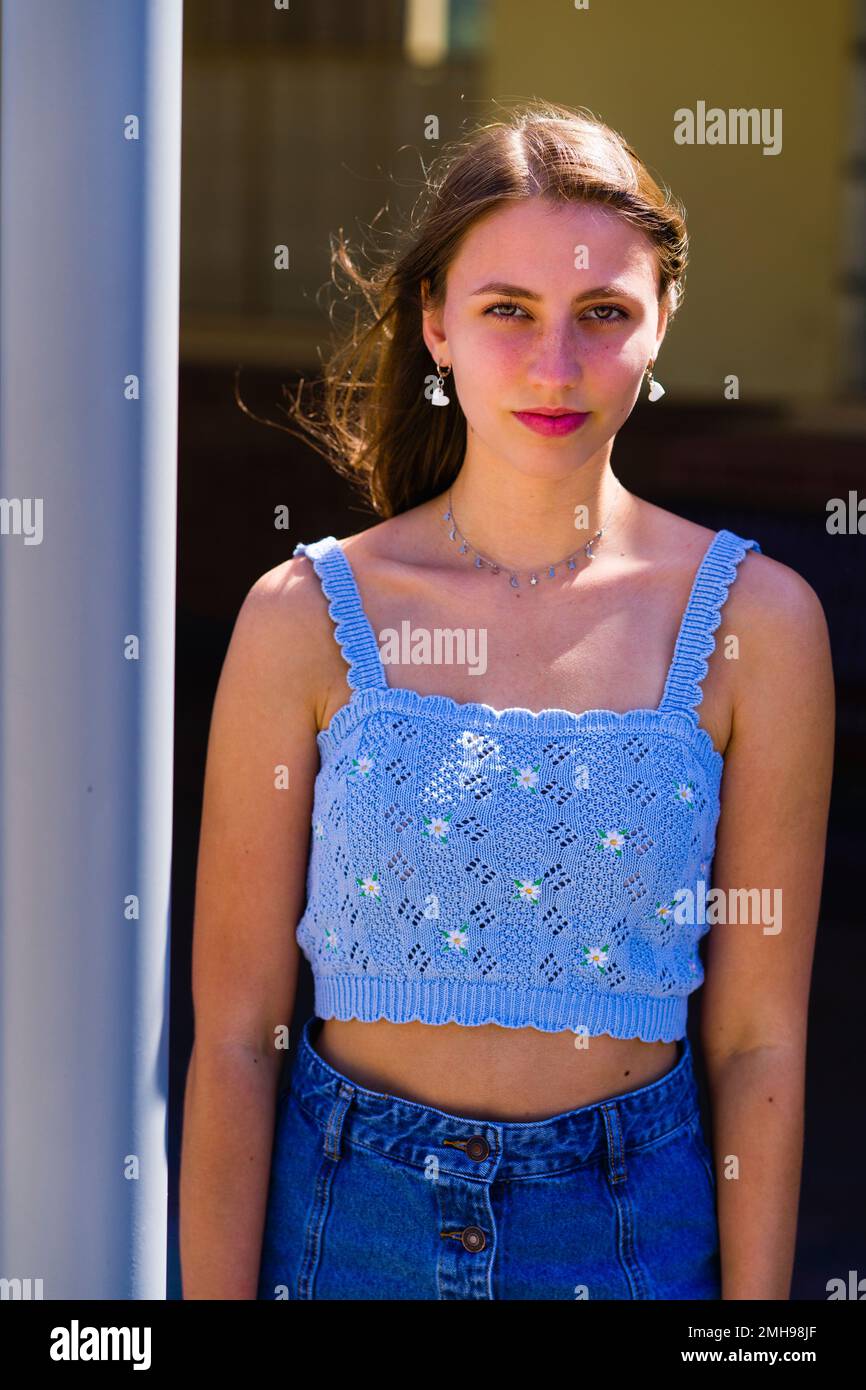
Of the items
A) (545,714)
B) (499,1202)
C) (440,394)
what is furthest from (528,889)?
(440,394)

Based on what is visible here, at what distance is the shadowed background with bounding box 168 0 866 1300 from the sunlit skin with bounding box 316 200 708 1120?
129 cm

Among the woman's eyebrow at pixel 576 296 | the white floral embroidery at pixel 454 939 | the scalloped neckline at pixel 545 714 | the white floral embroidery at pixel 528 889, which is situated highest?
the woman's eyebrow at pixel 576 296

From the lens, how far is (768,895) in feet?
5.00

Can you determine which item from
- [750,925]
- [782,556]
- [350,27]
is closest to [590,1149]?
[750,925]

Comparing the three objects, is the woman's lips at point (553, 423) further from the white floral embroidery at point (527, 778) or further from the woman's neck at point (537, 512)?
the white floral embroidery at point (527, 778)

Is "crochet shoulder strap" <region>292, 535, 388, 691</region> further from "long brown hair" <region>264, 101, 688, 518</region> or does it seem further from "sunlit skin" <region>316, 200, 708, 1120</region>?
"long brown hair" <region>264, 101, 688, 518</region>

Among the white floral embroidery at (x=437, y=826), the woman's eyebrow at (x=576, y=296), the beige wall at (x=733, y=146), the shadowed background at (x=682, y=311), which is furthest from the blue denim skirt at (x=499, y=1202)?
the beige wall at (x=733, y=146)

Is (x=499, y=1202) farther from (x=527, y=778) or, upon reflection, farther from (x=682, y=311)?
(x=682, y=311)

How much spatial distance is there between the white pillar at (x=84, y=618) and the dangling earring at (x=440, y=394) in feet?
0.88

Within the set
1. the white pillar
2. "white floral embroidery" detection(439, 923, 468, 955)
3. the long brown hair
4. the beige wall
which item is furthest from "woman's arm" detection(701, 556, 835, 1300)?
the beige wall

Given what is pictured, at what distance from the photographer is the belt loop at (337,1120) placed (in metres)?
1.50

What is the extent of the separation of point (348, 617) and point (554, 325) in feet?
0.96

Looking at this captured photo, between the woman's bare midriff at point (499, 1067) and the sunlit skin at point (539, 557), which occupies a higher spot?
the sunlit skin at point (539, 557)
